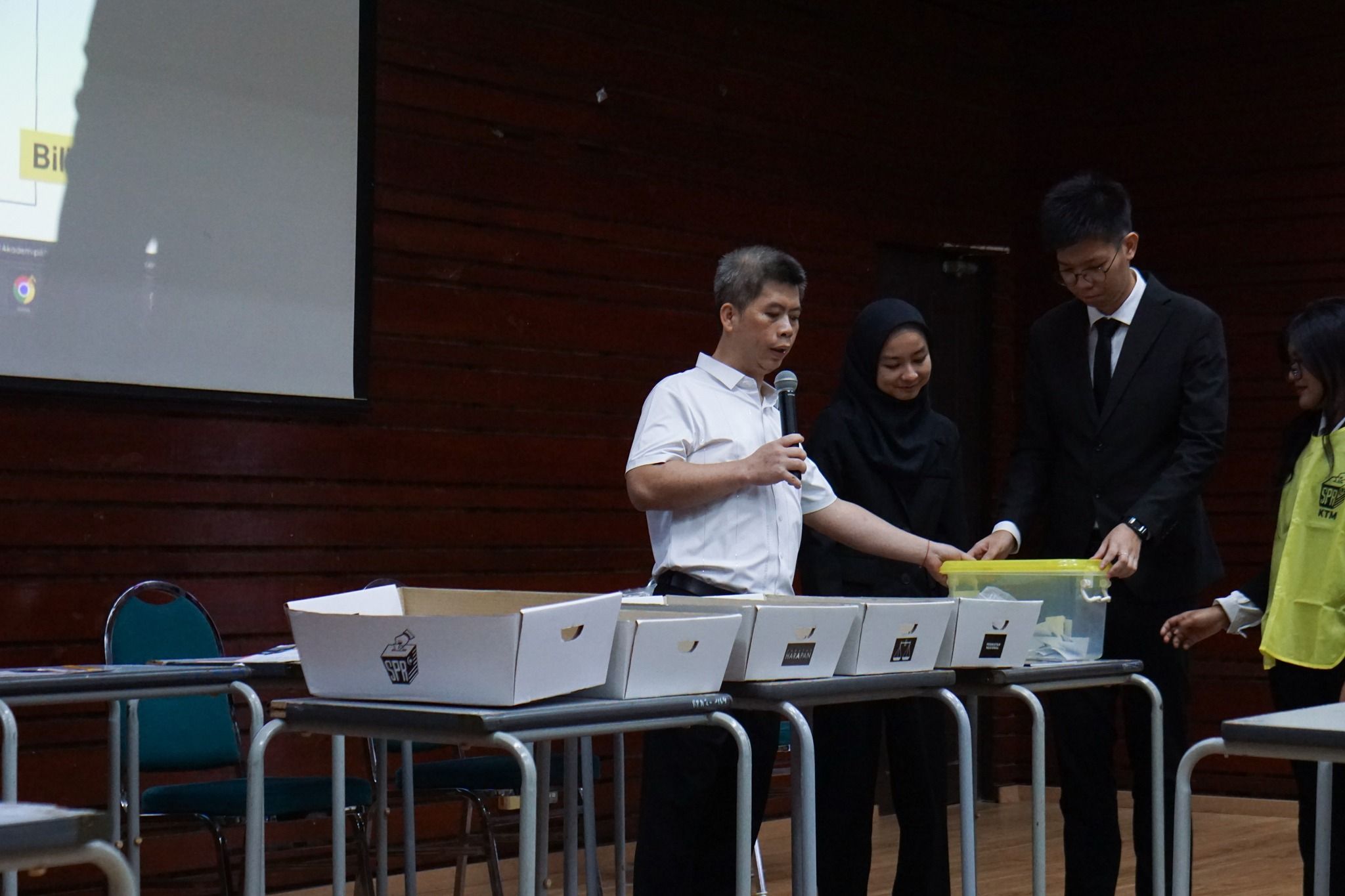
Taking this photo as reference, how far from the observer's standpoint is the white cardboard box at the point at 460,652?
214cm

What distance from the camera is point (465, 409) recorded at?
5094mm

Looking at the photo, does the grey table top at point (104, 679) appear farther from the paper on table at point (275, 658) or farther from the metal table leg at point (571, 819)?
the metal table leg at point (571, 819)

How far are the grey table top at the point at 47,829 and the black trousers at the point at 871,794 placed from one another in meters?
2.07

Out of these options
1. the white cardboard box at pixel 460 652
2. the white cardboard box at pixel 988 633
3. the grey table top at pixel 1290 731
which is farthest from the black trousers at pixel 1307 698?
the white cardboard box at pixel 460 652

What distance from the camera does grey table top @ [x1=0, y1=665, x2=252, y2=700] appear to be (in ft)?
9.07

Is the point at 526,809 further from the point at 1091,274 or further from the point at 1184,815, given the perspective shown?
the point at 1091,274

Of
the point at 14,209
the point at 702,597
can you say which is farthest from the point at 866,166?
the point at 702,597

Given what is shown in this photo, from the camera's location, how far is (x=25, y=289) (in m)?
4.14

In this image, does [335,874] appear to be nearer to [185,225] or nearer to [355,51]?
[185,225]

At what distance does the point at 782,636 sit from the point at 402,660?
0.63m

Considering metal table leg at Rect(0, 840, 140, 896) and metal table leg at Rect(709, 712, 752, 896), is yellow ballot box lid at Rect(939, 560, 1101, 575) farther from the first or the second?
metal table leg at Rect(0, 840, 140, 896)

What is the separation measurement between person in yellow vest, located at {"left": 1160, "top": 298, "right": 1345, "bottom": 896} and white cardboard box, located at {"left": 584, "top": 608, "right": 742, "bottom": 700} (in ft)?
4.45

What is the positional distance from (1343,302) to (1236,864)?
2.34 meters

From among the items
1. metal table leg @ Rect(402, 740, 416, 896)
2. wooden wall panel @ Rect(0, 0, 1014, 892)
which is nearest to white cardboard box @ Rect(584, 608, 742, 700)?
metal table leg @ Rect(402, 740, 416, 896)
